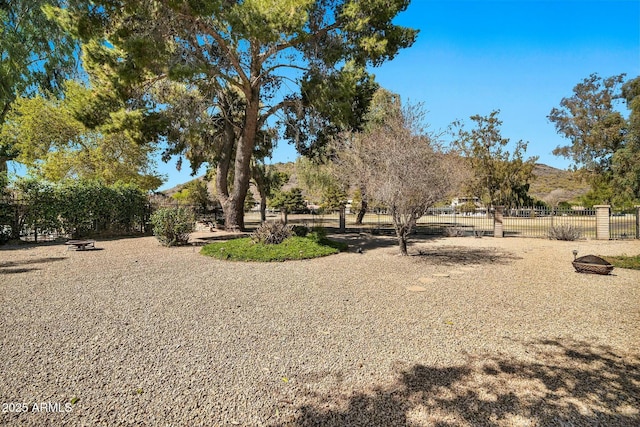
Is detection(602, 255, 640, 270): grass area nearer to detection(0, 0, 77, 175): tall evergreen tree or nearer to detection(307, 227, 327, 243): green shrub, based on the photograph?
detection(307, 227, 327, 243): green shrub

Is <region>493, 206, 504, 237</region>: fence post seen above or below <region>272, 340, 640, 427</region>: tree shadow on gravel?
A: above

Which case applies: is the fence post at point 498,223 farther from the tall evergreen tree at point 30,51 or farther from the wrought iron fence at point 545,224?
the tall evergreen tree at point 30,51

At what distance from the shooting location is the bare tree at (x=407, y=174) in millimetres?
9414

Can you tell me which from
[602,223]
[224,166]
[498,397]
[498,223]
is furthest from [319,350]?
[602,223]

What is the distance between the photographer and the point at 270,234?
435 inches

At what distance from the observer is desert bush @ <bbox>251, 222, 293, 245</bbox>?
1103cm

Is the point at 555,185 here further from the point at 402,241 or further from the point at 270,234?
the point at 270,234

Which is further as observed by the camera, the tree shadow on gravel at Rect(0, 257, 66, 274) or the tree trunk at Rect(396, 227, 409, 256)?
the tree trunk at Rect(396, 227, 409, 256)

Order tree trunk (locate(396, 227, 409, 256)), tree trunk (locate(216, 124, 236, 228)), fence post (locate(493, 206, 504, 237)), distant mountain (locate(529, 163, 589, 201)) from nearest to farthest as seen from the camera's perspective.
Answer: tree trunk (locate(396, 227, 409, 256)), fence post (locate(493, 206, 504, 237)), tree trunk (locate(216, 124, 236, 228)), distant mountain (locate(529, 163, 589, 201))

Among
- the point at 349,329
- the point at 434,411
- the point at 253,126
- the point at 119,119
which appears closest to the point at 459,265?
the point at 349,329

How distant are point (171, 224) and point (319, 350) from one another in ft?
34.4

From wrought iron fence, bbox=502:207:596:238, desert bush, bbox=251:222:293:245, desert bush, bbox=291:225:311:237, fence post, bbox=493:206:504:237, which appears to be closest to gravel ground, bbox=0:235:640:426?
desert bush, bbox=251:222:293:245

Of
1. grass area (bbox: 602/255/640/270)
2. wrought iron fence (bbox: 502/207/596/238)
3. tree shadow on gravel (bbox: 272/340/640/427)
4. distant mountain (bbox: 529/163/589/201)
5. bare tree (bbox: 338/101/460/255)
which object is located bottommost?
tree shadow on gravel (bbox: 272/340/640/427)

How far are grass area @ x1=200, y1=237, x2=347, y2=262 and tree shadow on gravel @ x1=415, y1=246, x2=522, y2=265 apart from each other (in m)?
3.13
